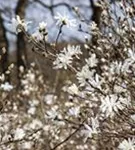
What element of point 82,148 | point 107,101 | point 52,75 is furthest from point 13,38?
point 107,101

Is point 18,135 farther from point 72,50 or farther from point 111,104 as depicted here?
point 111,104

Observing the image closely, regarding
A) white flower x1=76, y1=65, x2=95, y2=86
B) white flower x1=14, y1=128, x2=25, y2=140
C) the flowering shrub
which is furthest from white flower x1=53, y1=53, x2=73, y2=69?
white flower x1=14, y1=128, x2=25, y2=140

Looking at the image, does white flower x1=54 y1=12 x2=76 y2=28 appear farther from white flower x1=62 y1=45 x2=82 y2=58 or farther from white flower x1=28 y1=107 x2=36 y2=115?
white flower x1=28 y1=107 x2=36 y2=115

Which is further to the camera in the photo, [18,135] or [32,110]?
[32,110]

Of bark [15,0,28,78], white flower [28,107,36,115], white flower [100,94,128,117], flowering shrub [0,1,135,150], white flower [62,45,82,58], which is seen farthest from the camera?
bark [15,0,28,78]

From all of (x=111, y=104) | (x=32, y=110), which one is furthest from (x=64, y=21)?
(x=32, y=110)

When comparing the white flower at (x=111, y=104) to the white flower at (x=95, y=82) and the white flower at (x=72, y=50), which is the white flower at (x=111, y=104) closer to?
the white flower at (x=95, y=82)

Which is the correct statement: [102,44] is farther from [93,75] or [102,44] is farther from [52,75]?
[52,75]

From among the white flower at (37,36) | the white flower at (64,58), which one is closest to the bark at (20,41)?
the white flower at (37,36)

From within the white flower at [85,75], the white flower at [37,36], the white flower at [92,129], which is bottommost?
the white flower at [92,129]

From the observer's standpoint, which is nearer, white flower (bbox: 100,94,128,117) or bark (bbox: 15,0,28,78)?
white flower (bbox: 100,94,128,117)

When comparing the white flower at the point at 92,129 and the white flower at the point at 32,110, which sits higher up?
the white flower at the point at 32,110

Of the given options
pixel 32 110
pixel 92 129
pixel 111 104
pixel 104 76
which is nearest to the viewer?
pixel 111 104

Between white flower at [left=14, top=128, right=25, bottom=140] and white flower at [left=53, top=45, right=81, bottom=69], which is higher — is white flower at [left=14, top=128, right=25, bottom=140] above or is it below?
below
